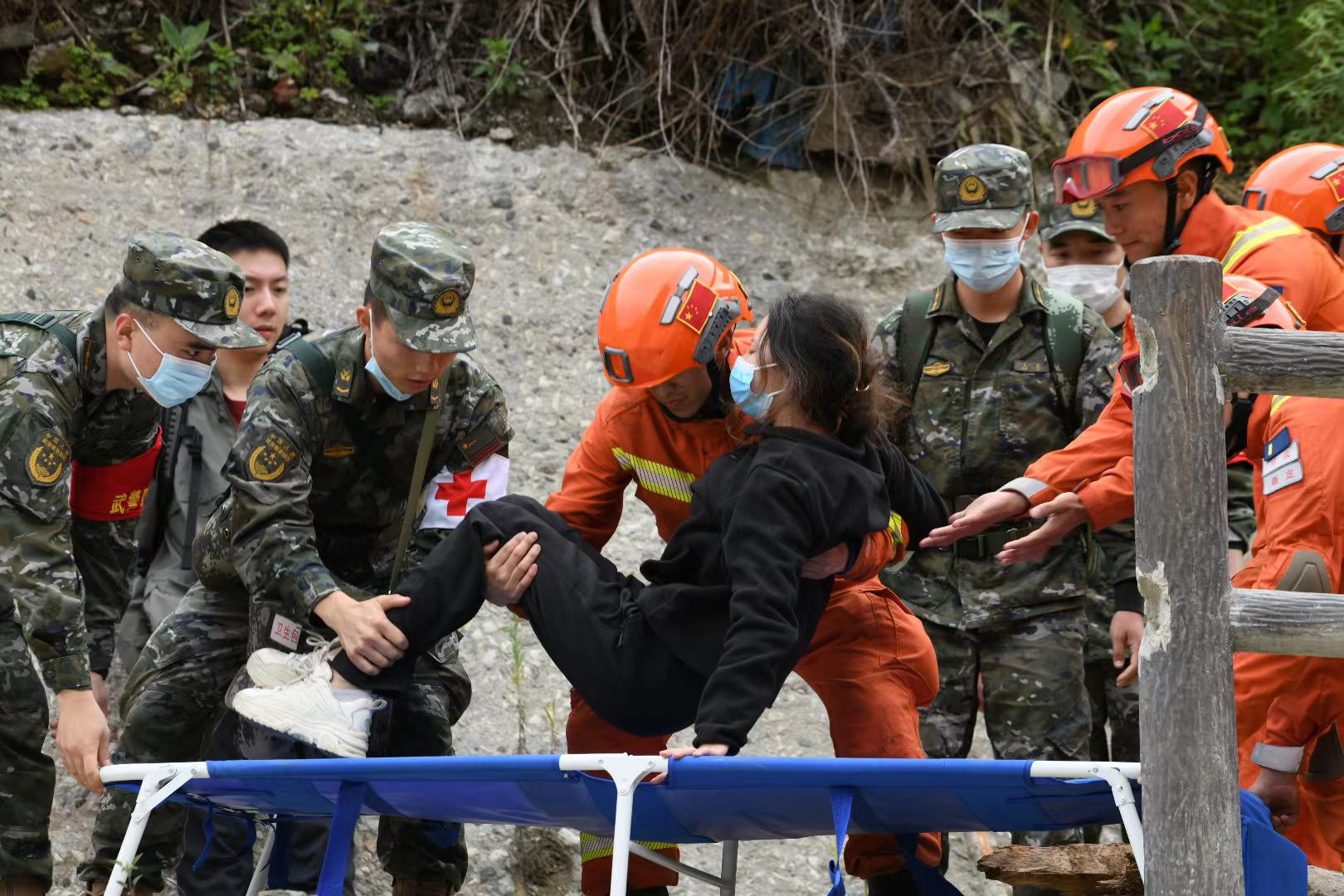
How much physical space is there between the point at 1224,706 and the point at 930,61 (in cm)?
596

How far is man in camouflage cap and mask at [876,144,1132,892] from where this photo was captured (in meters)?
4.33

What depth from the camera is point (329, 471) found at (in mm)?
4074

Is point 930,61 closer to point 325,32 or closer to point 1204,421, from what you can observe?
point 325,32

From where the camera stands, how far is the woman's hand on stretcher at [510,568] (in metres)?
3.44

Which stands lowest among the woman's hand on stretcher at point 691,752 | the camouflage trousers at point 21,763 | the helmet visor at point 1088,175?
the camouflage trousers at point 21,763

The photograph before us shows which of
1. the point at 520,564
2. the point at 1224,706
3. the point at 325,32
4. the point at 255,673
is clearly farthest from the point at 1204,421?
the point at 325,32

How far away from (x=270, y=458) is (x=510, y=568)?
76 centimetres

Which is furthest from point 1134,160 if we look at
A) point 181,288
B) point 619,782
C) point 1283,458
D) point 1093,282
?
point 181,288

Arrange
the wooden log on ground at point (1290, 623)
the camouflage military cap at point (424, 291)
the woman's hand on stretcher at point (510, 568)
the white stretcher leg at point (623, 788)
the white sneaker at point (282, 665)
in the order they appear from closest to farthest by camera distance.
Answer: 1. the wooden log on ground at point (1290, 623)
2. the white stretcher leg at point (623, 788)
3. the woman's hand on stretcher at point (510, 568)
4. the white sneaker at point (282, 665)
5. the camouflage military cap at point (424, 291)

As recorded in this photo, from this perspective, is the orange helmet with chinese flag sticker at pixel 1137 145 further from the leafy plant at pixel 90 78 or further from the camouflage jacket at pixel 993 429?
the leafy plant at pixel 90 78

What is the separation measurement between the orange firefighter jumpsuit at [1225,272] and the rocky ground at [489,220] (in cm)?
257

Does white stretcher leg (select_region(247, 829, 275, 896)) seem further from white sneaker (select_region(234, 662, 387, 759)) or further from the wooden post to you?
the wooden post

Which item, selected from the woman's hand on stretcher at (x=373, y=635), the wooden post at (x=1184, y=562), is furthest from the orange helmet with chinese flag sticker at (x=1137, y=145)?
the woman's hand on stretcher at (x=373, y=635)

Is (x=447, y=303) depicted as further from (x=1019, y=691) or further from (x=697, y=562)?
(x=1019, y=691)
